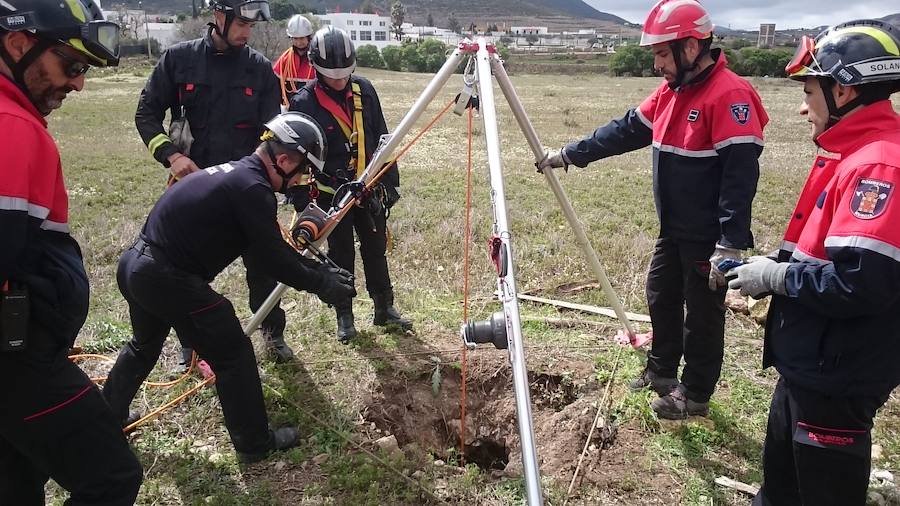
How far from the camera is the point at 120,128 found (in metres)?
19.5

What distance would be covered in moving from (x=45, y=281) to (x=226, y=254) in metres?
1.41

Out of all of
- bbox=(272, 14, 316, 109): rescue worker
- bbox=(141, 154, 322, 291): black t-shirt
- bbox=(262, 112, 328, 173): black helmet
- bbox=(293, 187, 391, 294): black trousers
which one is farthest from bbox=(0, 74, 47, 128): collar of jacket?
bbox=(272, 14, 316, 109): rescue worker

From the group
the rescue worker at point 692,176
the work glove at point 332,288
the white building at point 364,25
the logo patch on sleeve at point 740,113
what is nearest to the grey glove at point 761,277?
the rescue worker at point 692,176

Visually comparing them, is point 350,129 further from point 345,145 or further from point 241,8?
point 241,8

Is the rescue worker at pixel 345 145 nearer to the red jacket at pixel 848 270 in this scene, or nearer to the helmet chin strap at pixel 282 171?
the helmet chin strap at pixel 282 171

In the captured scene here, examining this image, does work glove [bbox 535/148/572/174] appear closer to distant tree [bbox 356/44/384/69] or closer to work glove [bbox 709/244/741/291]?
work glove [bbox 709/244/741/291]

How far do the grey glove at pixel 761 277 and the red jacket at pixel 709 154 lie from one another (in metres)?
0.93

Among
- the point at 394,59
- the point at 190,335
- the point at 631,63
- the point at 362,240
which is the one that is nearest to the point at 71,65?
the point at 190,335

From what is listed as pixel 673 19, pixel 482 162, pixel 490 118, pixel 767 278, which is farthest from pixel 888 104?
pixel 482 162

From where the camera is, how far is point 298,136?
381 centimetres

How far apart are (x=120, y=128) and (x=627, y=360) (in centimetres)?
1900

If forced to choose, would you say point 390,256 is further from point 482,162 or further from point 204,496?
point 482,162

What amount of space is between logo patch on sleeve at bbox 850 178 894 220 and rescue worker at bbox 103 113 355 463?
9.31 feet

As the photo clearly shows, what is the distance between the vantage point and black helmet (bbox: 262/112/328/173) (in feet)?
12.5
